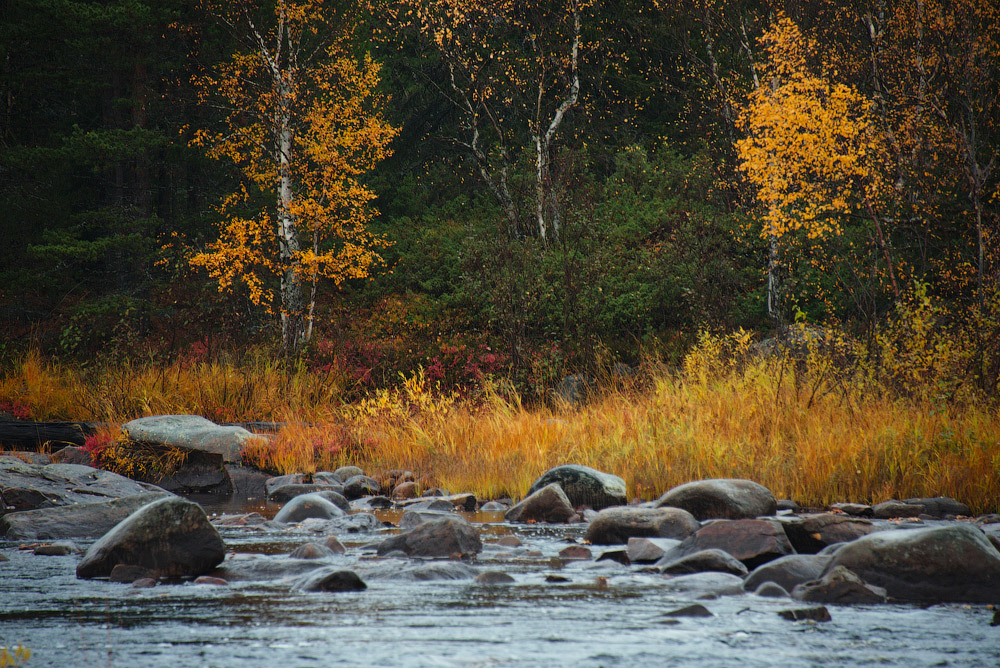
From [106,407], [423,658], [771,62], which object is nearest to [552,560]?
[423,658]

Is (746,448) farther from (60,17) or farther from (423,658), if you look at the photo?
(60,17)

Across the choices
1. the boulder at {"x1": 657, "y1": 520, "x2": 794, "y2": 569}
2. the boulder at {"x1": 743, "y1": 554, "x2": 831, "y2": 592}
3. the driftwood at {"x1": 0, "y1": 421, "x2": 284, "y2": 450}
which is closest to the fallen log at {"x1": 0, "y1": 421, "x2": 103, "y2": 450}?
the driftwood at {"x1": 0, "y1": 421, "x2": 284, "y2": 450}

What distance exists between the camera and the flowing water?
315cm

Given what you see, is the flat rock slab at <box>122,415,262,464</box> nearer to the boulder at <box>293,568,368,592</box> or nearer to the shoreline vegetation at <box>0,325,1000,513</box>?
the shoreline vegetation at <box>0,325,1000,513</box>

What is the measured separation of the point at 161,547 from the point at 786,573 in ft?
10.6

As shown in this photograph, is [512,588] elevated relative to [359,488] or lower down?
elevated

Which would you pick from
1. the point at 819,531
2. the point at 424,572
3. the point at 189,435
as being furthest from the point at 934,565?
the point at 189,435

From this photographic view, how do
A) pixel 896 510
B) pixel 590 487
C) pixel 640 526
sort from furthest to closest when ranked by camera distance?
pixel 590 487 → pixel 896 510 → pixel 640 526

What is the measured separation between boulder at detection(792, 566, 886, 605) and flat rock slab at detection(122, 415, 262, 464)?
24.0 ft

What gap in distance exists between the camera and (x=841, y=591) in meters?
→ 4.14

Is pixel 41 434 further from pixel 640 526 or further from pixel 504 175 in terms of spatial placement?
pixel 504 175

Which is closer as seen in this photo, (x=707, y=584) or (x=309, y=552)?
(x=707, y=584)

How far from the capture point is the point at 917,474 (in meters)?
7.17

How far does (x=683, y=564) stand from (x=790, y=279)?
1146cm
